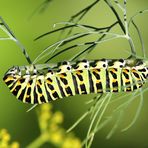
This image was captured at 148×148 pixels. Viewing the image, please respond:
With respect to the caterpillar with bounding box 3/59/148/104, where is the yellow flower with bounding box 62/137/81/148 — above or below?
below

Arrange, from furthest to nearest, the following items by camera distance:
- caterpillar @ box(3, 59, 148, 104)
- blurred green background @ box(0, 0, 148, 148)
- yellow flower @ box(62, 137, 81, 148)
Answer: blurred green background @ box(0, 0, 148, 148) < yellow flower @ box(62, 137, 81, 148) < caterpillar @ box(3, 59, 148, 104)

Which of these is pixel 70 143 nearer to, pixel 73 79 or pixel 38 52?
pixel 73 79

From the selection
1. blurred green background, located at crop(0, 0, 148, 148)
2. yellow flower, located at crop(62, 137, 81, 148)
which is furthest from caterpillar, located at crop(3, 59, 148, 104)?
blurred green background, located at crop(0, 0, 148, 148)

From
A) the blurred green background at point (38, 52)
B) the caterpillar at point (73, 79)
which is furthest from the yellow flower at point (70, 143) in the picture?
the blurred green background at point (38, 52)

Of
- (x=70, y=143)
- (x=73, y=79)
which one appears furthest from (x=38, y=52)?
(x=73, y=79)

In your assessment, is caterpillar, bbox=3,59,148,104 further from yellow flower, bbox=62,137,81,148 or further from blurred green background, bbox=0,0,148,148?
blurred green background, bbox=0,0,148,148

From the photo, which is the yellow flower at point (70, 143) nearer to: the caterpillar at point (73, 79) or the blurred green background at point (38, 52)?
the caterpillar at point (73, 79)

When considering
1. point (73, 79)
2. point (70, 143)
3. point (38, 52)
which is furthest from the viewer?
point (38, 52)
